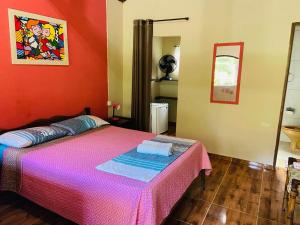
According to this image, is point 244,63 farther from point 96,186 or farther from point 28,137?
point 28,137

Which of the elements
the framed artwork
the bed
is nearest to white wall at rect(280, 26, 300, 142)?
the bed

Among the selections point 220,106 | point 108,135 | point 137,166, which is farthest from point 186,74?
point 137,166

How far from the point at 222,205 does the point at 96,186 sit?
146 centimetres

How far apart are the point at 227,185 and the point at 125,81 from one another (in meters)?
2.64

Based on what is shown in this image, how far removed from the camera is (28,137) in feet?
7.88

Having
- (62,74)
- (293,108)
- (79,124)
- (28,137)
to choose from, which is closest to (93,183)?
(28,137)

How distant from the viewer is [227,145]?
147 inches

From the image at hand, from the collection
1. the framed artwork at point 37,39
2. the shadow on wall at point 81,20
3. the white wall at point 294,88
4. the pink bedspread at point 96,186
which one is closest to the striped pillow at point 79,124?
the pink bedspread at point 96,186

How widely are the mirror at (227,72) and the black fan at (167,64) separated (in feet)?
6.42

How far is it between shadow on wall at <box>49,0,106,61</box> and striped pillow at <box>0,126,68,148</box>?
1.58 m

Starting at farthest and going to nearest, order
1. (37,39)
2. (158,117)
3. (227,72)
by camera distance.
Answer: (158,117)
(227,72)
(37,39)

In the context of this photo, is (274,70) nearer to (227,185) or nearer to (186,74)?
(186,74)

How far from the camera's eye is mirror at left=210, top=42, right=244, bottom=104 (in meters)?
3.43

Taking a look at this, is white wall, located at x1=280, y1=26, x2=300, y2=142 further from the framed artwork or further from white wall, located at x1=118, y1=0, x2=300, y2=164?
the framed artwork
